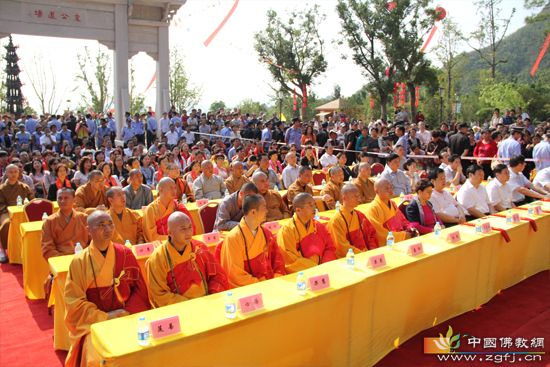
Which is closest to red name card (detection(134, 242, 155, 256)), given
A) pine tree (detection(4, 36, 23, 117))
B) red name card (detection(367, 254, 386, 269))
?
red name card (detection(367, 254, 386, 269))

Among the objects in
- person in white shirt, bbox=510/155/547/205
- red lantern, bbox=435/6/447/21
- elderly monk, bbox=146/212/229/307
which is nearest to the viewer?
elderly monk, bbox=146/212/229/307

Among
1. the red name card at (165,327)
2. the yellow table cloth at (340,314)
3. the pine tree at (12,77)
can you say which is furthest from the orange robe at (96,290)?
the pine tree at (12,77)

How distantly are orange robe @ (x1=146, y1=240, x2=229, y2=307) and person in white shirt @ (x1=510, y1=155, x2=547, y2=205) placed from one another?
4.66 metres

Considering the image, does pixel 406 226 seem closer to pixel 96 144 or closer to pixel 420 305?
pixel 420 305

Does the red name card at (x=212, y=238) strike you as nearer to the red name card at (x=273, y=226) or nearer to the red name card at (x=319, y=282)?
the red name card at (x=273, y=226)

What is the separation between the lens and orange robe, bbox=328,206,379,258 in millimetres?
4129

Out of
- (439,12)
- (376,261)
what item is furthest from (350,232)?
(439,12)

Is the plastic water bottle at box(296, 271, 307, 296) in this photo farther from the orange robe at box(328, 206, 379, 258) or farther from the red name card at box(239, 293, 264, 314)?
the orange robe at box(328, 206, 379, 258)

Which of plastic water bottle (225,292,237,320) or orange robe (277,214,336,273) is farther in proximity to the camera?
orange robe (277,214,336,273)

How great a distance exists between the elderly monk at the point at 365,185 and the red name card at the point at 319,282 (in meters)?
3.70

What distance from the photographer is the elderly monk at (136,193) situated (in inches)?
222

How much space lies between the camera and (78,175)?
6.98 meters

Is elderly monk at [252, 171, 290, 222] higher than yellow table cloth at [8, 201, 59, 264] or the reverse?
higher

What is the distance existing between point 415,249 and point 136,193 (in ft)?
11.8
